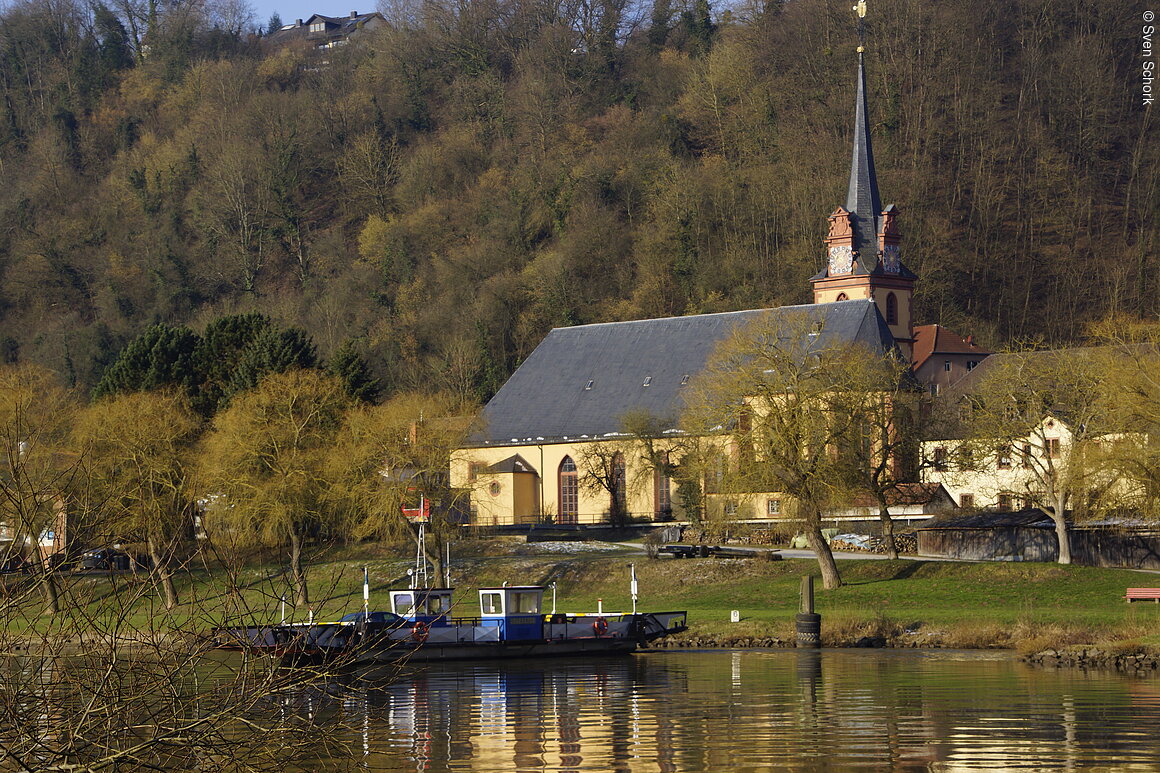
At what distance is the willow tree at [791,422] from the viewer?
158 ft

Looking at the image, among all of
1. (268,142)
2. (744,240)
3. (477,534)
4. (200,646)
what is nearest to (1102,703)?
(200,646)

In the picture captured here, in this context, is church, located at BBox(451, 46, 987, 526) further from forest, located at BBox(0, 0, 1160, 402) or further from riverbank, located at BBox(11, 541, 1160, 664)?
riverbank, located at BBox(11, 541, 1160, 664)

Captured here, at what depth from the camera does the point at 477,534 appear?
6675 cm

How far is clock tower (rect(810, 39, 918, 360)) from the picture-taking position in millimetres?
84000

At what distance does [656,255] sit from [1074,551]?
152ft

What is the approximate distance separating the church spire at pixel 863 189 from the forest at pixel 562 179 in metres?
4.30

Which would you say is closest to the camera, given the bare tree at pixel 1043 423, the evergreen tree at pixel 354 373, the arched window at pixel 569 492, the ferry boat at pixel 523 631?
the ferry boat at pixel 523 631

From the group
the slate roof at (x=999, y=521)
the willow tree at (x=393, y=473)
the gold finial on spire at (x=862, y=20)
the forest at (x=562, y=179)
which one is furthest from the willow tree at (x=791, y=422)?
the gold finial on spire at (x=862, y=20)

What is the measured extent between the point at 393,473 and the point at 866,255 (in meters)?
36.5

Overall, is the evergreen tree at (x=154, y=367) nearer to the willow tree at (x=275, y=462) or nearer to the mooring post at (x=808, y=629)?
the willow tree at (x=275, y=462)

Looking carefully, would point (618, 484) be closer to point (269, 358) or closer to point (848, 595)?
point (269, 358)

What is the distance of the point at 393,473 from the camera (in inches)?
2218

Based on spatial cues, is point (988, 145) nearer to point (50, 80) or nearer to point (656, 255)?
point (656, 255)

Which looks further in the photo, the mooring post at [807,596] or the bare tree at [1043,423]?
the bare tree at [1043,423]
